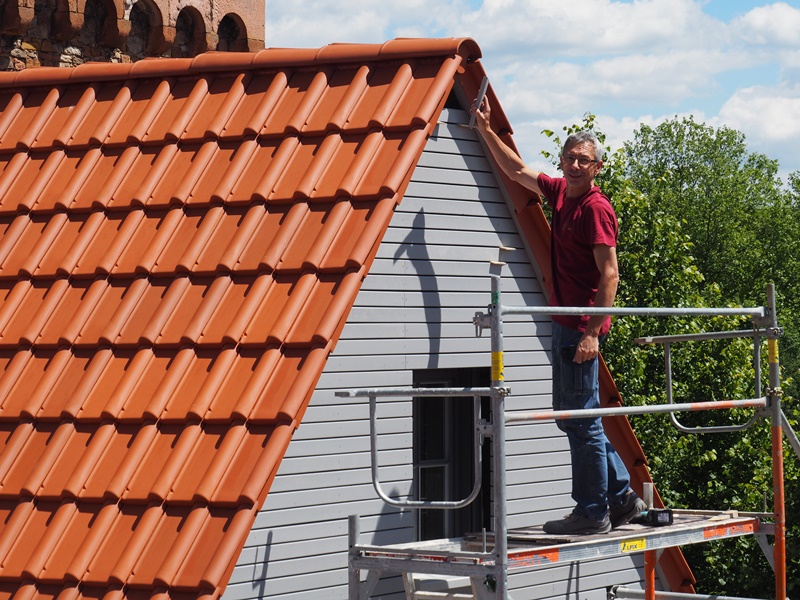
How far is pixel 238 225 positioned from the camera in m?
7.87

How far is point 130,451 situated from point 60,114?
11.5ft

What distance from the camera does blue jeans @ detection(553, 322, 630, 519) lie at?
702 centimetres

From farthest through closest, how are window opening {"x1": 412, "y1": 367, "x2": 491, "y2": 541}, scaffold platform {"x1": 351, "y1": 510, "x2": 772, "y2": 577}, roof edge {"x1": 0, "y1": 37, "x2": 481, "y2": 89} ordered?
window opening {"x1": 412, "y1": 367, "x2": 491, "y2": 541}, roof edge {"x1": 0, "y1": 37, "x2": 481, "y2": 89}, scaffold platform {"x1": 351, "y1": 510, "x2": 772, "y2": 577}

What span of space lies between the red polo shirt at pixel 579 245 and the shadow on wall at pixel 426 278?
1.39m

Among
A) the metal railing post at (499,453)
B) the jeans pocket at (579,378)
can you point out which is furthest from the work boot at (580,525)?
the metal railing post at (499,453)

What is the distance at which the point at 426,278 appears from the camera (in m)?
8.75

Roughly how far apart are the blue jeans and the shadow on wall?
1.70m

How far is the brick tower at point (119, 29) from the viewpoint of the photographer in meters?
15.5

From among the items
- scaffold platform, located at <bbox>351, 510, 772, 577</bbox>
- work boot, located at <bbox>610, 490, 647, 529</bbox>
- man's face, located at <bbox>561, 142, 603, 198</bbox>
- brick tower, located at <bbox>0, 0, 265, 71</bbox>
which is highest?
brick tower, located at <bbox>0, 0, 265, 71</bbox>

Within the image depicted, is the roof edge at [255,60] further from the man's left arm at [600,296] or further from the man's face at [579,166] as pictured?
the man's left arm at [600,296]

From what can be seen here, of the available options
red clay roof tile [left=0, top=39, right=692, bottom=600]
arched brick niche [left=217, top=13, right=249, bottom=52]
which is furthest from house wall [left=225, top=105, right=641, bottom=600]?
arched brick niche [left=217, top=13, right=249, bottom=52]

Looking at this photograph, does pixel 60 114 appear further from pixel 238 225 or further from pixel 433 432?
pixel 433 432

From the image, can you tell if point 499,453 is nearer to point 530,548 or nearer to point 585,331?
point 530,548

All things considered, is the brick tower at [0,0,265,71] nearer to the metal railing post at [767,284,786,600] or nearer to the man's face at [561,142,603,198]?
the man's face at [561,142,603,198]
